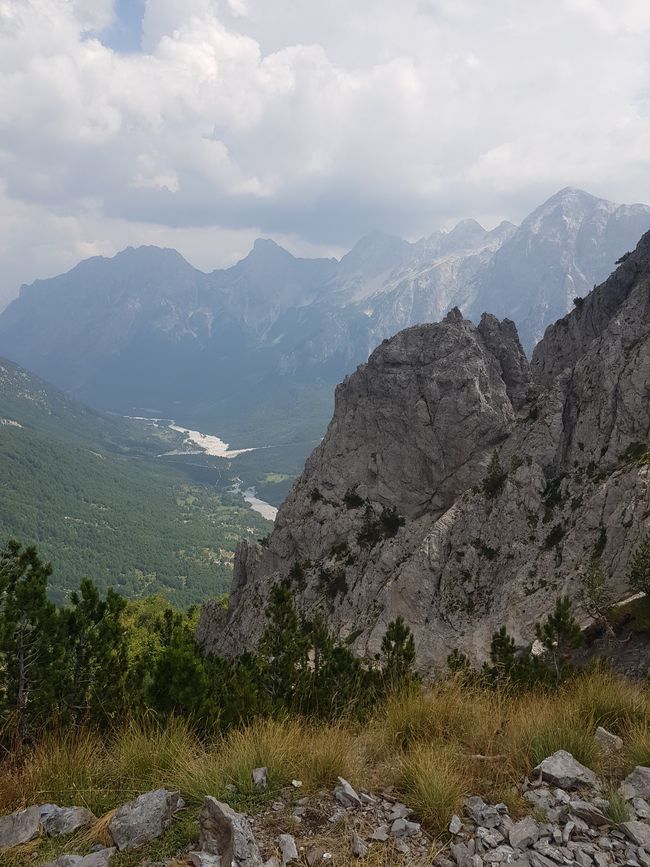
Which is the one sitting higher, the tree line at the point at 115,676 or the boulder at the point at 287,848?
the boulder at the point at 287,848

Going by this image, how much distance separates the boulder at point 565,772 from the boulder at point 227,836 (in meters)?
3.76

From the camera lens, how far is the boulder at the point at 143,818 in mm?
5379

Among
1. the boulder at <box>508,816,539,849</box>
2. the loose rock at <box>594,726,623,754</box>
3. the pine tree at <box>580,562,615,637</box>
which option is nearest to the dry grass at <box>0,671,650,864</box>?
the loose rock at <box>594,726,623,754</box>

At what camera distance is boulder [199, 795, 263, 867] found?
486 cm

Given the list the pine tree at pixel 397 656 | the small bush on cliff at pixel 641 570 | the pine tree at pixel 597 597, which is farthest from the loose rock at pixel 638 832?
the pine tree at pixel 597 597

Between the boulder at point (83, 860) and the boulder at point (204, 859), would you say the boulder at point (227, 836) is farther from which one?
the boulder at point (83, 860)

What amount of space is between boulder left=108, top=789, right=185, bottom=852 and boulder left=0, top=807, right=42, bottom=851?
0.85 metres

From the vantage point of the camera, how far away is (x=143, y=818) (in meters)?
5.56

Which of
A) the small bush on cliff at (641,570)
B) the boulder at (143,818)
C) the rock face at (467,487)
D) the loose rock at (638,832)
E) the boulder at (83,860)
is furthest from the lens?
the rock face at (467,487)

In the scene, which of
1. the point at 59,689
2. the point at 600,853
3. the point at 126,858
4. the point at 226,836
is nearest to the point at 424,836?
the point at 600,853

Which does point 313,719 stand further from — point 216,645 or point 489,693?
point 216,645

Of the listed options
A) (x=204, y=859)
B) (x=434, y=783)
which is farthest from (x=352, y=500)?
(x=204, y=859)

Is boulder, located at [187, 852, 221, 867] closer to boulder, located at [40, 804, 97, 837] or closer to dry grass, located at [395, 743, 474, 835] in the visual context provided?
boulder, located at [40, 804, 97, 837]

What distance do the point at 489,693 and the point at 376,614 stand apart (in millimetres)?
34179
